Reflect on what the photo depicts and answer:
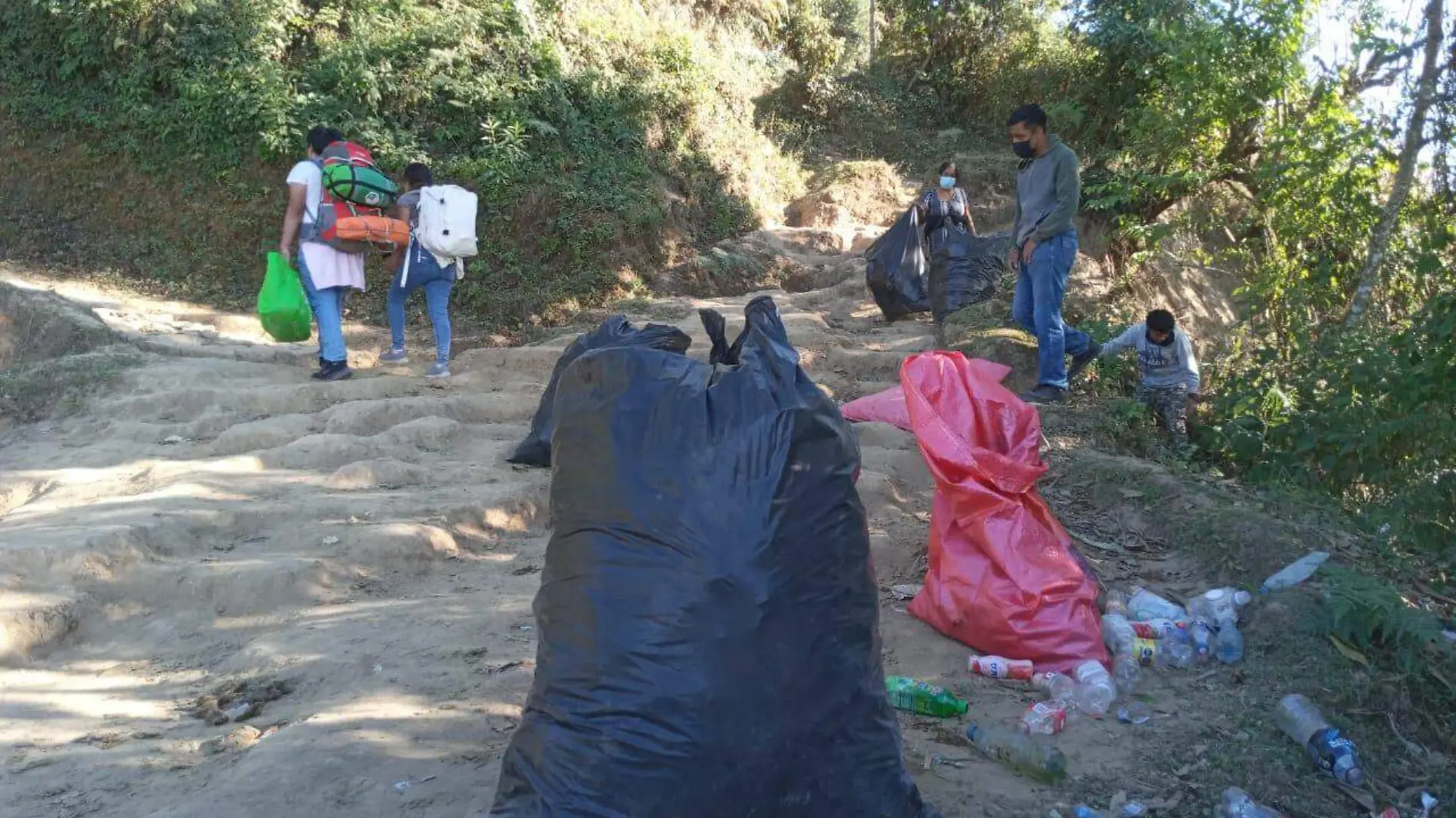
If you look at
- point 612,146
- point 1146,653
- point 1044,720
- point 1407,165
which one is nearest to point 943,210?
point 1407,165

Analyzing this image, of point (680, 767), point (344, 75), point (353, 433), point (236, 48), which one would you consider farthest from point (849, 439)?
point (236, 48)

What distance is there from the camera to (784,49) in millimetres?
15953

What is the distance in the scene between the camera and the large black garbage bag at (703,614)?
168cm

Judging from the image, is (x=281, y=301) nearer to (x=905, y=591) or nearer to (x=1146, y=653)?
(x=905, y=591)

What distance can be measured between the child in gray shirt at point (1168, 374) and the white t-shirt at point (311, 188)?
4748 mm

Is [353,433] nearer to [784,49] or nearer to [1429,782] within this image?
[1429,782]

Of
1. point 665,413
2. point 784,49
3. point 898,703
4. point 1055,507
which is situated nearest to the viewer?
point 665,413

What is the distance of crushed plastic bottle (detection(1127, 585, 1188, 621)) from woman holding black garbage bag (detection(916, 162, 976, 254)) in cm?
486

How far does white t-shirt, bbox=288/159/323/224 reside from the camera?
18.0 ft

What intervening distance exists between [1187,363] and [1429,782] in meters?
3.49

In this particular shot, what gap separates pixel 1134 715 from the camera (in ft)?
8.37

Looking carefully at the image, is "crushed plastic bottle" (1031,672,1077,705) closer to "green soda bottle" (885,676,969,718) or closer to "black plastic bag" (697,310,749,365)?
"green soda bottle" (885,676,969,718)

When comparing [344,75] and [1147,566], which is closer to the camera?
[1147,566]

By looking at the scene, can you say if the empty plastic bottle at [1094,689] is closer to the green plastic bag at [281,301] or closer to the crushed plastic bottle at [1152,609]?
the crushed plastic bottle at [1152,609]
